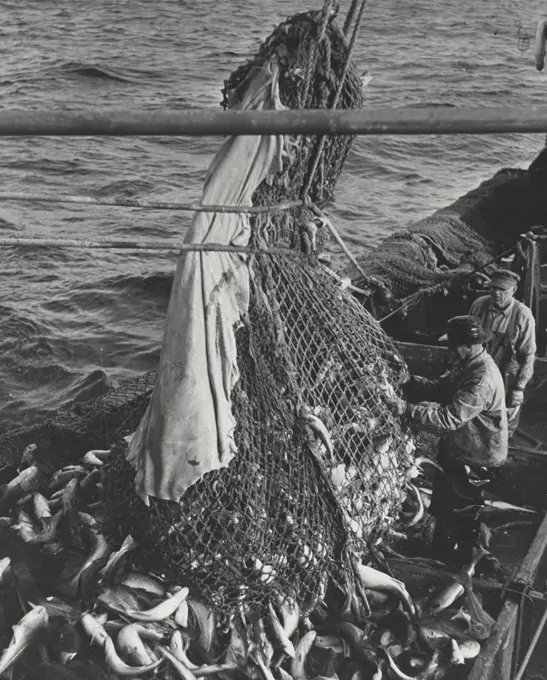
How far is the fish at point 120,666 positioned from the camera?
5.19 metres

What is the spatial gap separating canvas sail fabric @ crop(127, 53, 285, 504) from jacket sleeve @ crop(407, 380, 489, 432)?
1738 mm

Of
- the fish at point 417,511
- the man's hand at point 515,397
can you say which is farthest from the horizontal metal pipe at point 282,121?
the man's hand at point 515,397

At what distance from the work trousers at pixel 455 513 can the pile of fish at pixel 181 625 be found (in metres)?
0.67

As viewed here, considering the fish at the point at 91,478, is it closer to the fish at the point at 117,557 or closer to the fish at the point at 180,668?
the fish at the point at 117,557

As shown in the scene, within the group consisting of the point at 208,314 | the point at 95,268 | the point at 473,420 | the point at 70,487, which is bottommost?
the point at 95,268

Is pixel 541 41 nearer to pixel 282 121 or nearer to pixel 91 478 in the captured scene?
pixel 91 478

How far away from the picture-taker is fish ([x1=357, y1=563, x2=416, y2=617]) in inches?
235

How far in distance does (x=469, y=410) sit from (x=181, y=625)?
2.71m

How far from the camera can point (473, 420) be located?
677cm

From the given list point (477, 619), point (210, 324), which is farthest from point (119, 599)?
point (477, 619)

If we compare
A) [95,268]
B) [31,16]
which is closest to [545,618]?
[95,268]

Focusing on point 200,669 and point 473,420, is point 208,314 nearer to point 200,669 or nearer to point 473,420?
point 200,669

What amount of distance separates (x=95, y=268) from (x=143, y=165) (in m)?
4.91

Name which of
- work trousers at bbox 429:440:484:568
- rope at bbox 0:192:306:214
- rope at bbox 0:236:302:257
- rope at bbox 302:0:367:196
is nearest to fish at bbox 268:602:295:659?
work trousers at bbox 429:440:484:568
